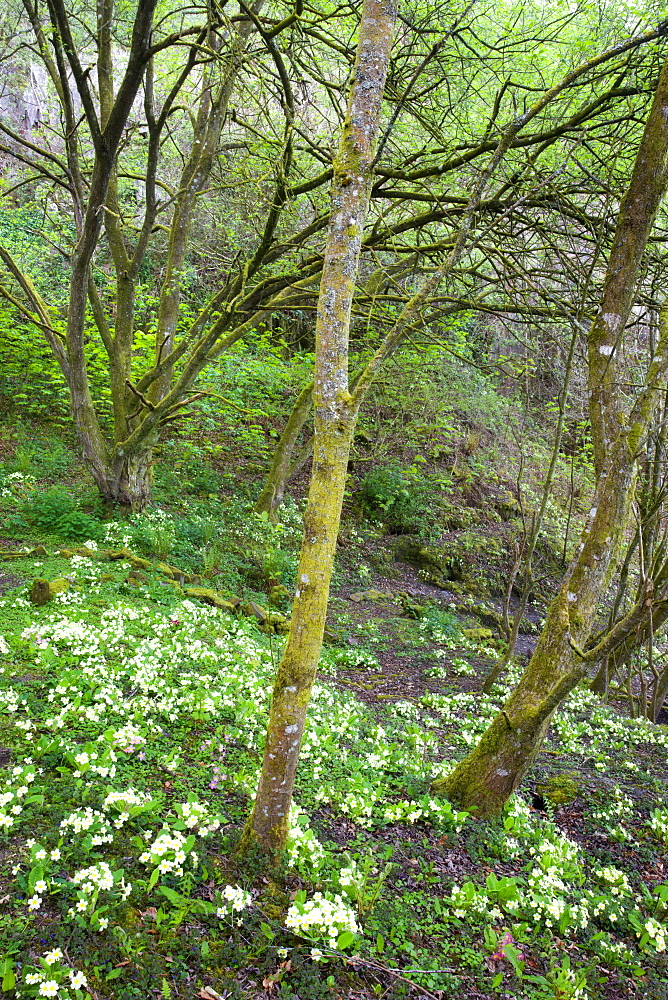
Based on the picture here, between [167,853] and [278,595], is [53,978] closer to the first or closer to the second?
[167,853]

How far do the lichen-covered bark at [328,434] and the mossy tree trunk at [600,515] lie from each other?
1792 millimetres

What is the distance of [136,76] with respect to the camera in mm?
5555

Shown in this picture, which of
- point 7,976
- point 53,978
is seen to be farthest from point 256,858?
point 7,976

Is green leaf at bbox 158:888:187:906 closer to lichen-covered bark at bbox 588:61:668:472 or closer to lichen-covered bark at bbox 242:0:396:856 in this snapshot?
lichen-covered bark at bbox 242:0:396:856

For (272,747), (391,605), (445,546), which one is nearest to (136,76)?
(272,747)

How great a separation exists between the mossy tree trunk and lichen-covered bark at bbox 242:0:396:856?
179 centimetres

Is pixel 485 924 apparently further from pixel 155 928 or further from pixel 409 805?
pixel 155 928

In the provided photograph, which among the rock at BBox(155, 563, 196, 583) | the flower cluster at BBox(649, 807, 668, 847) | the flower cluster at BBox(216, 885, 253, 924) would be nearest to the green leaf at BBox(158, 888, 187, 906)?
the flower cluster at BBox(216, 885, 253, 924)

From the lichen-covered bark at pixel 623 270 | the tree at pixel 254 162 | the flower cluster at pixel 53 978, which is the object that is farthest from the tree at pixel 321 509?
the tree at pixel 254 162

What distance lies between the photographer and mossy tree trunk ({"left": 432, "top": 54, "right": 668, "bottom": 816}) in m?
3.99

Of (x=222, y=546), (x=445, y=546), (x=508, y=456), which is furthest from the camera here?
(x=508, y=456)

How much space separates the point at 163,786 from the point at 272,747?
952 millimetres

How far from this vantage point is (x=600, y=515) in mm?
4039

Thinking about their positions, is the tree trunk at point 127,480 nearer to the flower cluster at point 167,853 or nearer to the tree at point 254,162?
the tree at point 254,162
